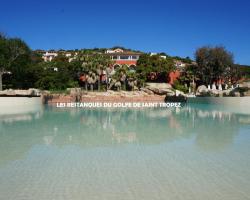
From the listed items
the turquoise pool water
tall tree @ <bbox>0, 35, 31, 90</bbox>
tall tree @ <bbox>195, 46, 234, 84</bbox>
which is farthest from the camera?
tall tree @ <bbox>195, 46, 234, 84</bbox>

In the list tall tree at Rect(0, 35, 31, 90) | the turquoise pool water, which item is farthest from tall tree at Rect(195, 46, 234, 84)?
the turquoise pool water

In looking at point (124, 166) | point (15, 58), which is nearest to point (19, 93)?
point (15, 58)

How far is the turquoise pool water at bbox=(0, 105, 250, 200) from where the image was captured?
5734 mm

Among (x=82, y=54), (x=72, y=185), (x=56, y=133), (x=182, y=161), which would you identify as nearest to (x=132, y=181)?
(x=72, y=185)

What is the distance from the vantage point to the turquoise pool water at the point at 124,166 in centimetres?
573

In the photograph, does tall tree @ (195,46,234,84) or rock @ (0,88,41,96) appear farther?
tall tree @ (195,46,234,84)

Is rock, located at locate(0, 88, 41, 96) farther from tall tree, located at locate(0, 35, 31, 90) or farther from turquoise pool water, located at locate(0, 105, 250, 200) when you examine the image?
turquoise pool water, located at locate(0, 105, 250, 200)

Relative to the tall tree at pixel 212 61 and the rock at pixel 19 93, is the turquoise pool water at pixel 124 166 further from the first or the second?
the tall tree at pixel 212 61

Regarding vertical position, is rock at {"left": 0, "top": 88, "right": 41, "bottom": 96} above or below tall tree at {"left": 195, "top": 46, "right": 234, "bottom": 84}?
below

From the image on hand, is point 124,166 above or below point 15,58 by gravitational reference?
below

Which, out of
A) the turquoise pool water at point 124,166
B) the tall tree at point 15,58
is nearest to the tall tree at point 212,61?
the tall tree at point 15,58

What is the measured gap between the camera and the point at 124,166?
764 centimetres

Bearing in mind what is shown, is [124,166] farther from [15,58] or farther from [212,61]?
[212,61]

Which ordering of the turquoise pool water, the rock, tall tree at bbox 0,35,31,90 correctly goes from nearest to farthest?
the turquoise pool water < the rock < tall tree at bbox 0,35,31,90
